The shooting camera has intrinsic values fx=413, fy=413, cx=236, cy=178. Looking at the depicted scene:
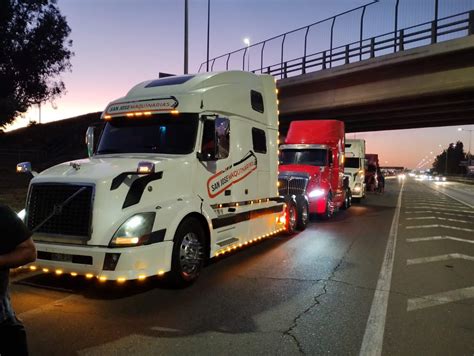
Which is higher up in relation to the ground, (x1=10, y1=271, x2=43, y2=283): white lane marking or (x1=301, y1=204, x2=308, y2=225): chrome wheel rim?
(x1=301, y1=204, x2=308, y2=225): chrome wheel rim

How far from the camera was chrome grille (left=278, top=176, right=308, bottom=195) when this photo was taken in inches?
531

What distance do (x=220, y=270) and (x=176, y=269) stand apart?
61.6 inches

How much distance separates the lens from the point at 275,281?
6.45 m

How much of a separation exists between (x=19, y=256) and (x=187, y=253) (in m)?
3.61

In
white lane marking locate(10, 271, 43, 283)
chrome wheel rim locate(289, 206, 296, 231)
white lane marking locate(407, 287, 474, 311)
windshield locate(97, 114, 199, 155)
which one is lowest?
white lane marking locate(407, 287, 474, 311)

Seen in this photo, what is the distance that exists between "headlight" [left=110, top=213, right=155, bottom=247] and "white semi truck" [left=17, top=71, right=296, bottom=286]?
0.01 meters

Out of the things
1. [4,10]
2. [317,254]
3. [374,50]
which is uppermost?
[4,10]

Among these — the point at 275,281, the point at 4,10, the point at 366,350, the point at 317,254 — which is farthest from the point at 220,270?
the point at 4,10

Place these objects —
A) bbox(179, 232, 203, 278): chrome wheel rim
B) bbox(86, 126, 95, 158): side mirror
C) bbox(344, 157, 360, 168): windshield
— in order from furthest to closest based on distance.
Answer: bbox(344, 157, 360, 168): windshield → bbox(86, 126, 95, 158): side mirror → bbox(179, 232, 203, 278): chrome wheel rim

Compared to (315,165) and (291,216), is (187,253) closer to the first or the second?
(291,216)

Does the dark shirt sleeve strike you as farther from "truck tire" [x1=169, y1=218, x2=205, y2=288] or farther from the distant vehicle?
the distant vehicle

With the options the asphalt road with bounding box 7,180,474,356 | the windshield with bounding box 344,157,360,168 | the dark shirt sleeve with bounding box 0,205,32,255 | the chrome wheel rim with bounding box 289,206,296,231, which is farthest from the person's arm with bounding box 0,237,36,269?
the windshield with bounding box 344,157,360,168

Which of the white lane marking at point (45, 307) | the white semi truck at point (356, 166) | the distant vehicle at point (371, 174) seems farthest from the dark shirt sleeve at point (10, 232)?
the distant vehicle at point (371, 174)

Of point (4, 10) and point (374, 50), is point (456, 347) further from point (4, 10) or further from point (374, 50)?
point (4, 10)
